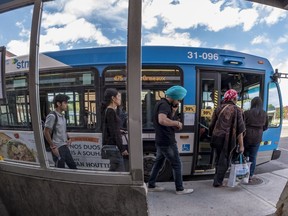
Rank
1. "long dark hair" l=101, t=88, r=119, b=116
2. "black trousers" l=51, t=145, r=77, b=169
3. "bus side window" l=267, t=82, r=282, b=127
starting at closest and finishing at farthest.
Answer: "black trousers" l=51, t=145, r=77, b=169, "long dark hair" l=101, t=88, r=119, b=116, "bus side window" l=267, t=82, r=282, b=127

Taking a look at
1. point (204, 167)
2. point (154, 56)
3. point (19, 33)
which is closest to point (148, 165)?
point (204, 167)

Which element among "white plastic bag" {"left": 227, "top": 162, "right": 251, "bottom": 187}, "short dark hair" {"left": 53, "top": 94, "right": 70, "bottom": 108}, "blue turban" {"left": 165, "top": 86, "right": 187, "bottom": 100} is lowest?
"white plastic bag" {"left": 227, "top": 162, "right": 251, "bottom": 187}

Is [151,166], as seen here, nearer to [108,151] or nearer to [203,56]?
[108,151]

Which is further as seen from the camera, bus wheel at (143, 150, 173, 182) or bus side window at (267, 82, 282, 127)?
bus side window at (267, 82, 282, 127)

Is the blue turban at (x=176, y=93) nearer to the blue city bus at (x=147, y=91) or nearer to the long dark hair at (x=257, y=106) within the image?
the blue city bus at (x=147, y=91)

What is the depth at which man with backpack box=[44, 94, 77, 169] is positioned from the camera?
310 cm

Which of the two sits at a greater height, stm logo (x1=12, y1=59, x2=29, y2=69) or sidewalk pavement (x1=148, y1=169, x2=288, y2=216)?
stm logo (x1=12, y1=59, x2=29, y2=69)

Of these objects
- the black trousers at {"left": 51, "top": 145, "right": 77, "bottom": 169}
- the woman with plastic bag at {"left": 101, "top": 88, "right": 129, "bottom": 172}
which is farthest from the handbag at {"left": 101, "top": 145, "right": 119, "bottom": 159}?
the black trousers at {"left": 51, "top": 145, "right": 77, "bottom": 169}

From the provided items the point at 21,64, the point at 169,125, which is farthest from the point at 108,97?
the point at 21,64

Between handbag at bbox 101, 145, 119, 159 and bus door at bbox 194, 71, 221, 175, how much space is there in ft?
7.52

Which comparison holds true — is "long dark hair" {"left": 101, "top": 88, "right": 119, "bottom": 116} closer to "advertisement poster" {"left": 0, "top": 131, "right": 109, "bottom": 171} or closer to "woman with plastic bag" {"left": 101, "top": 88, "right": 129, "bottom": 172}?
"woman with plastic bag" {"left": 101, "top": 88, "right": 129, "bottom": 172}

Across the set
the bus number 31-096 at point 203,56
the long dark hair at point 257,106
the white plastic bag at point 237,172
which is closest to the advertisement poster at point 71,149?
the white plastic bag at point 237,172

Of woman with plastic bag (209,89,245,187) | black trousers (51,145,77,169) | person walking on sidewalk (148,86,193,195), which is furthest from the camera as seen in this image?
woman with plastic bag (209,89,245,187)

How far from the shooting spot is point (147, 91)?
15.7 feet
